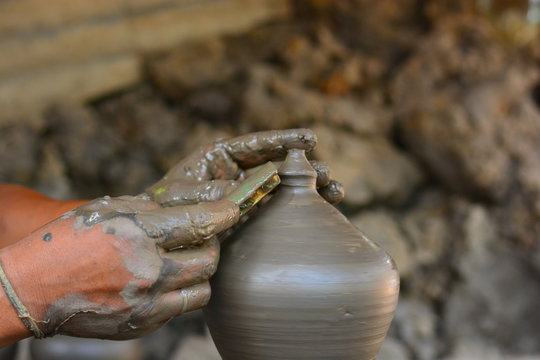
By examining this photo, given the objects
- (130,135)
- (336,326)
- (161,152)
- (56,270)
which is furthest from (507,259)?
(56,270)

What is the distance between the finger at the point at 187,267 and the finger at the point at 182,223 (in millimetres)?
22

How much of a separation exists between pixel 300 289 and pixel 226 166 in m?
0.50

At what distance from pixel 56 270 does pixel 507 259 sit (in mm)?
3209

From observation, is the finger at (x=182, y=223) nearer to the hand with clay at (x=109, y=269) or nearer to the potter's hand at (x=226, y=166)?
the hand with clay at (x=109, y=269)

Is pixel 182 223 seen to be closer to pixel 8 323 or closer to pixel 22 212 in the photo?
pixel 8 323

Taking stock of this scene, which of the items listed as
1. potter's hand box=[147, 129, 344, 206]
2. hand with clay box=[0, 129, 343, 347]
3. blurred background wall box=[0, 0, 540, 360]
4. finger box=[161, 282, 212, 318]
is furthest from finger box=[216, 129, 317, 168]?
blurred background wall box=[0, 0, 540, 360]

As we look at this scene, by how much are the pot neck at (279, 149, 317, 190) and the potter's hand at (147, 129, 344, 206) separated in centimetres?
7

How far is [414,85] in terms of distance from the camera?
4.20m

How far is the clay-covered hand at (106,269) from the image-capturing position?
1.28 m

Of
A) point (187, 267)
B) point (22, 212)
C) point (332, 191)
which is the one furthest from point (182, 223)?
point (22, 212)

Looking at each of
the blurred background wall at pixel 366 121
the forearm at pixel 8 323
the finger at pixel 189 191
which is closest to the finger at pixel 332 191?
the finger at pixel 189 191

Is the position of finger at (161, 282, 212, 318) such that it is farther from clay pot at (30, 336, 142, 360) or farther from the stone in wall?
the stone in wall

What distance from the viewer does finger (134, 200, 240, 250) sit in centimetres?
131

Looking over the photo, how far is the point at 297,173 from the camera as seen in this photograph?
158cm
